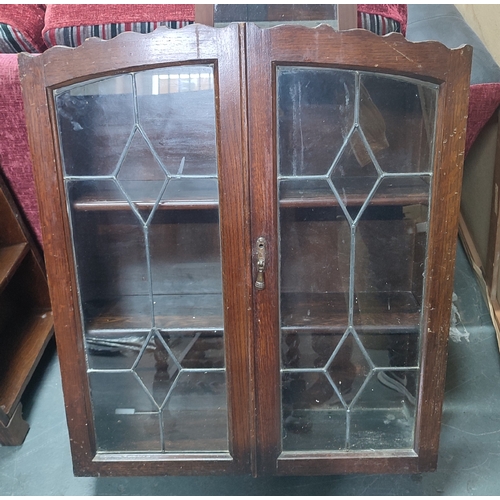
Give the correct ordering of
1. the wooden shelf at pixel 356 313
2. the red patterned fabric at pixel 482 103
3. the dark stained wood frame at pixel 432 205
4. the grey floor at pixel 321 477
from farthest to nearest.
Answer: the red patterned fabric at pixel 482 103 → the grey floor at pixel 321 477 → the wooden shelf at pixel 356 313 → the dark stained wood frame at pixel 432 205

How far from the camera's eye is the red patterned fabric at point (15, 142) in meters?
A: 1.00

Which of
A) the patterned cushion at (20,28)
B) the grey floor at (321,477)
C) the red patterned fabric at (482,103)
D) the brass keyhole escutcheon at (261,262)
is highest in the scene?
the patterned cushion at (20,28)

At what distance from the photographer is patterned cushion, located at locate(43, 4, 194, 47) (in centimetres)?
93

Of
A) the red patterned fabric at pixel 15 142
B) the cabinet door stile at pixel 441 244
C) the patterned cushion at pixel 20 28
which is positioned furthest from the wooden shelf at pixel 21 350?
the cabinet door stile at pixel 441 244

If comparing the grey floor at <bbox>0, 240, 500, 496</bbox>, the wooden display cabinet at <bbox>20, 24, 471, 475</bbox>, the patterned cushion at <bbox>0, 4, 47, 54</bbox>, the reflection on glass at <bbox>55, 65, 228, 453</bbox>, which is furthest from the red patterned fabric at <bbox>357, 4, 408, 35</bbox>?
the grey floor at <bbox>0, 240, 500, 496</bbox>

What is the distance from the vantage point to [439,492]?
968 millimetres

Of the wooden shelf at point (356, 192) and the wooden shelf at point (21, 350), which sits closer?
the wooden shelf at point (356, 192)

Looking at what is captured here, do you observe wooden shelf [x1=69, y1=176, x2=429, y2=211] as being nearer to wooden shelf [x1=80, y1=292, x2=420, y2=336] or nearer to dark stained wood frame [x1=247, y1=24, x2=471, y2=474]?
dark stained wood frame [x1=247, y1=24, x2=471, y2=474]

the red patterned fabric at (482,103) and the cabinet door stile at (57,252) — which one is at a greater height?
the red patterned fabric at (482,103)

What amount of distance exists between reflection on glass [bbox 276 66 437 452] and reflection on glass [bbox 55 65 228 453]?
111 mm

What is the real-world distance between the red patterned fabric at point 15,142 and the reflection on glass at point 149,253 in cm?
32

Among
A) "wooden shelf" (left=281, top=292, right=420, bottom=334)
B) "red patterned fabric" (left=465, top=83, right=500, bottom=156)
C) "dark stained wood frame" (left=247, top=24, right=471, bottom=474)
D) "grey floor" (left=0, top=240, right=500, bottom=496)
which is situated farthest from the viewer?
"red patterned fabric" (left=465, top=83, right=500, bottom=156)

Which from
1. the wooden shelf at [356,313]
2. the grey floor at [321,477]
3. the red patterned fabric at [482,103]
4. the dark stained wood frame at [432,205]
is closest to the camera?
the dark stained wood frame at [432,205]

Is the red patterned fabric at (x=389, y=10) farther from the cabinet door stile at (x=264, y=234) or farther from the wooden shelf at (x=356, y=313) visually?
the wooden shelf at (x=356, y=313)
